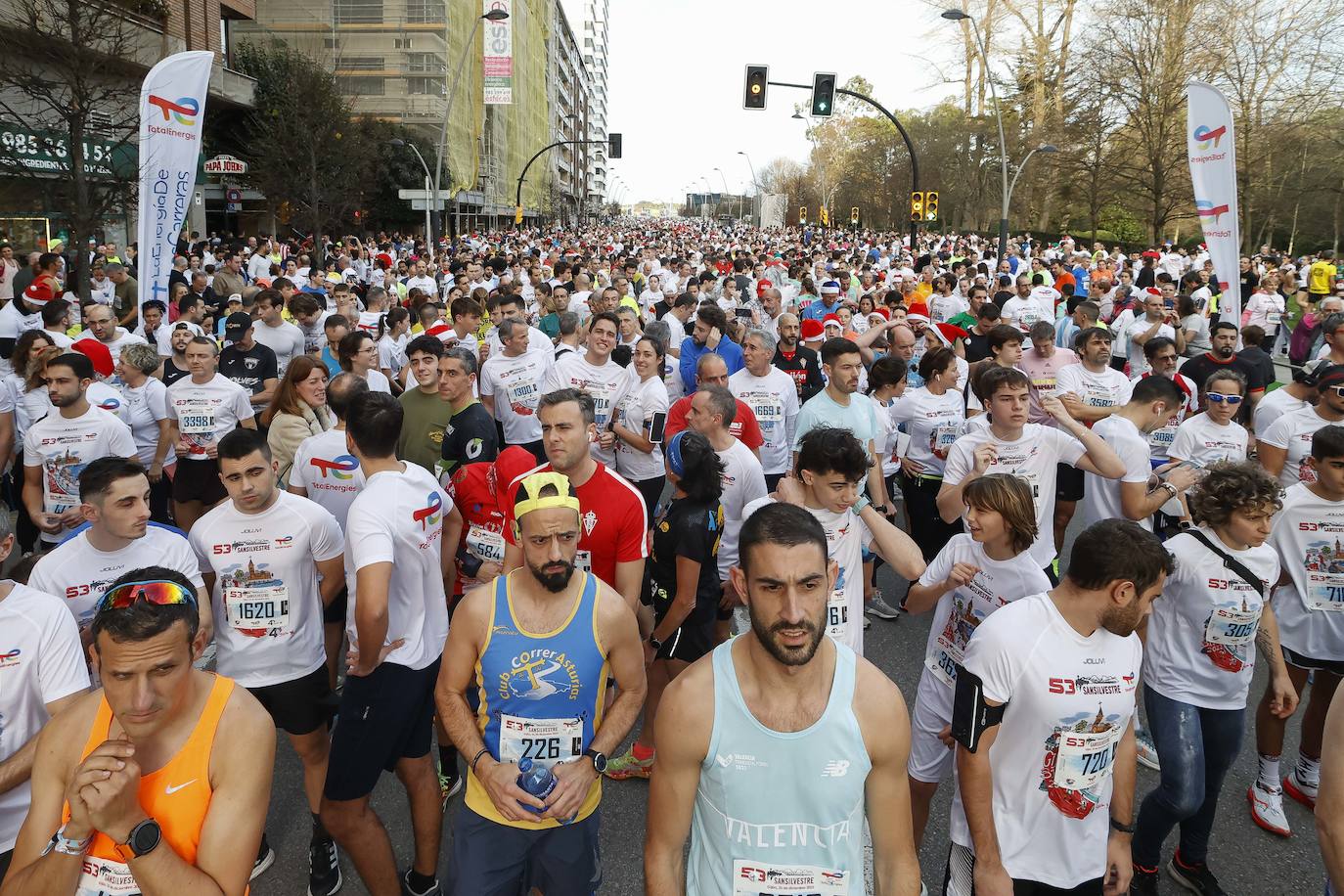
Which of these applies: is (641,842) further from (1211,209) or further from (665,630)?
(1211,209)

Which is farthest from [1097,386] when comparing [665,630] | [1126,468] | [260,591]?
[260,591]

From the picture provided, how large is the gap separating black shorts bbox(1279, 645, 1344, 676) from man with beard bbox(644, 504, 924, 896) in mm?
3016

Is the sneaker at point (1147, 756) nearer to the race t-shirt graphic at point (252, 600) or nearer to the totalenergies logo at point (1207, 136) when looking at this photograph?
the race t-shirt graphic at point (252, 600)

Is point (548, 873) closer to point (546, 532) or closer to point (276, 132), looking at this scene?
point (546, 532)

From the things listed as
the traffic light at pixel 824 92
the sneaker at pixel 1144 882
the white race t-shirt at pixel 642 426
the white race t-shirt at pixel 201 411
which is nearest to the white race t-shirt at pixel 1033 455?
the sneaker at pixel 1144 882

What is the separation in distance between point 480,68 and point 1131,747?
6380 cm

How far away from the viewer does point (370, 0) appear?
49.7 meters

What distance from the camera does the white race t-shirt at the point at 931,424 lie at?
21.1 ft

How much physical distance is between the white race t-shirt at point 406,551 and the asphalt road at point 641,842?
1008 mm

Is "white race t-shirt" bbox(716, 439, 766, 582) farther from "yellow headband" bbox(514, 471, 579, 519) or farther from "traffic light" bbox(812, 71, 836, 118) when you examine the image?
"traffic light" bbox(812, 71, 836, 118)

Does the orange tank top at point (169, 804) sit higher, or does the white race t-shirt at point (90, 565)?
the white race t-shirt at point (90, 565)

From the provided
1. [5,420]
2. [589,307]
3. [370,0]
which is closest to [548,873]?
[5,420]

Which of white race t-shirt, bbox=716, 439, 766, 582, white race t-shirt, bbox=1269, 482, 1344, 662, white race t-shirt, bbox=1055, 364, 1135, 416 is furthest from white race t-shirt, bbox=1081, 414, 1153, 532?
white race t-shirt, bbox=716, 439, 766, 582

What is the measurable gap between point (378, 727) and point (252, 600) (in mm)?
827
